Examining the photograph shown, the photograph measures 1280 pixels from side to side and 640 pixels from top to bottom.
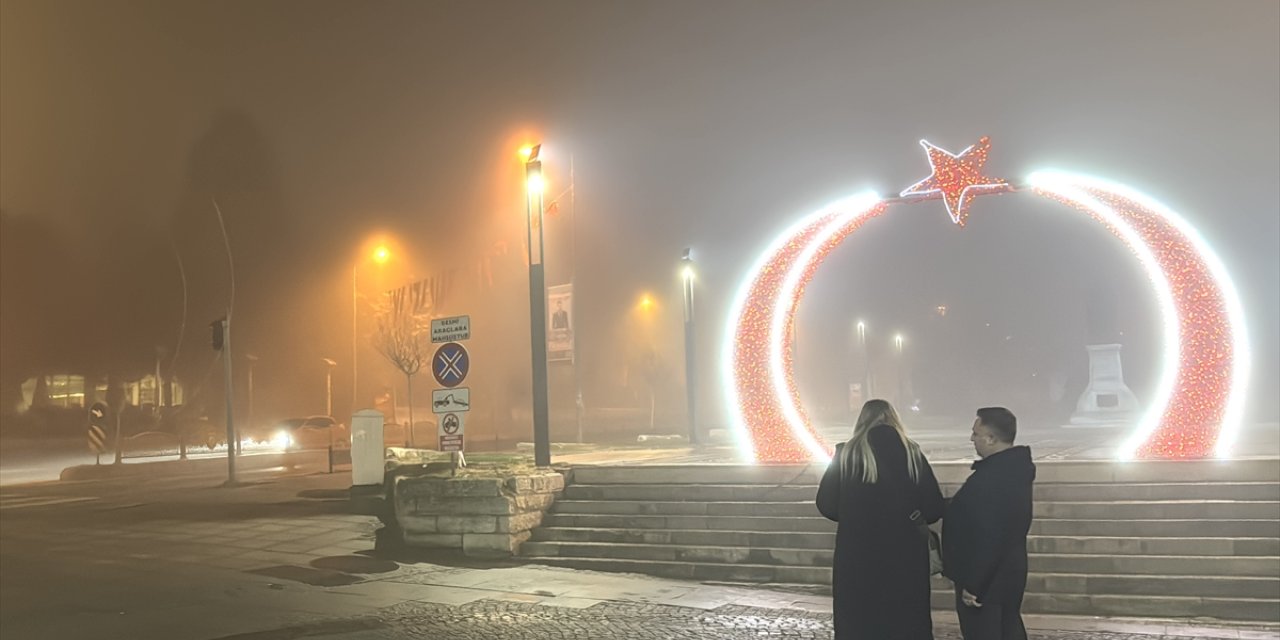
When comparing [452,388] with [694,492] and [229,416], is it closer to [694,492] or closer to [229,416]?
[694,492]

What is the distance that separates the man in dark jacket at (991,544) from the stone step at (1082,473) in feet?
19.8

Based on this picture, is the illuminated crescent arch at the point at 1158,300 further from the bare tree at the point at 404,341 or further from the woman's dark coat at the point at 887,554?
the bare tree at the point at 404,341

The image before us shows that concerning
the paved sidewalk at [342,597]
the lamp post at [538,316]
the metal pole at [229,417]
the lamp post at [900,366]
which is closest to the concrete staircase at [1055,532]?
the paved sidewalk at [342,597]

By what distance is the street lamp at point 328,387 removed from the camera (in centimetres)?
4416

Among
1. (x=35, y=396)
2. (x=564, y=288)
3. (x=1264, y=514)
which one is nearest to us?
(x=1264, y=514)

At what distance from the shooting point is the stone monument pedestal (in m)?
31.2

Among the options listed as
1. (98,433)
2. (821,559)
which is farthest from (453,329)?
(98,433)

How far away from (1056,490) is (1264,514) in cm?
189

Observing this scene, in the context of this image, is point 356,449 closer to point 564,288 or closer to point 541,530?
point 541,530

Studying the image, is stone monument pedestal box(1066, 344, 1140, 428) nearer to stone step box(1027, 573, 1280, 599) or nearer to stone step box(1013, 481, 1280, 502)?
stone step box(1013, 481, 1280, 502)

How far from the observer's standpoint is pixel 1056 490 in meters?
10.1

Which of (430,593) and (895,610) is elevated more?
(895,610)

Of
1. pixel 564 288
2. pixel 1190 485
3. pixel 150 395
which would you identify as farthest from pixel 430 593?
pixel 150 395

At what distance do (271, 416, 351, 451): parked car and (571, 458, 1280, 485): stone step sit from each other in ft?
102
